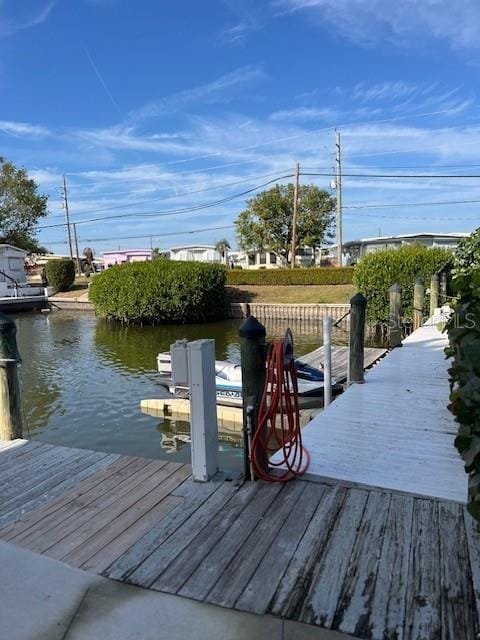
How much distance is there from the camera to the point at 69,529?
2.56m

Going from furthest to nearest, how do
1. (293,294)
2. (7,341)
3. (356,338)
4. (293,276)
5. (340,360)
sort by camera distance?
(293,276) → (293,294) → (340,360) → (356,338) → (7,341)

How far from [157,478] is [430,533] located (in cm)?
162

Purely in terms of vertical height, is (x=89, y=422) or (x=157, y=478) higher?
(x=157, y=478)

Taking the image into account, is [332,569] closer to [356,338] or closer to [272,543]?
[272,543]

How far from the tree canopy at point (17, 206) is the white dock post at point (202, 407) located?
3879 centimetres

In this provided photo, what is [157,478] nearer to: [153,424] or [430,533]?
[430,533]

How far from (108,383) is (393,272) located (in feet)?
30.6

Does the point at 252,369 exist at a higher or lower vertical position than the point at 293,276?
higher

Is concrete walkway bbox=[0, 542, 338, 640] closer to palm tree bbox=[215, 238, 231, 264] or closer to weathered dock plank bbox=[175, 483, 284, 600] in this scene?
weathered dock plank bbox=[175, 483, 284, 600]

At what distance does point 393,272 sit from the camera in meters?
15.4

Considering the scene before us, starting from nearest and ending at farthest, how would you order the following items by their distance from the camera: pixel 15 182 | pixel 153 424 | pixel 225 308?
pixel 153 424 → pixel 225 308 → pixel 15 182

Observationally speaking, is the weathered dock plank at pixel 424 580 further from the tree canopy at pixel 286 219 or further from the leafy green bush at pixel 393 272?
the tree canopy at pixel 286 219

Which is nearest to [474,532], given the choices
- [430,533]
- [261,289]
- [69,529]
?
[430,533]

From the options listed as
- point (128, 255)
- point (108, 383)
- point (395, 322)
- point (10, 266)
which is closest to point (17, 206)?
point (10, 266)
